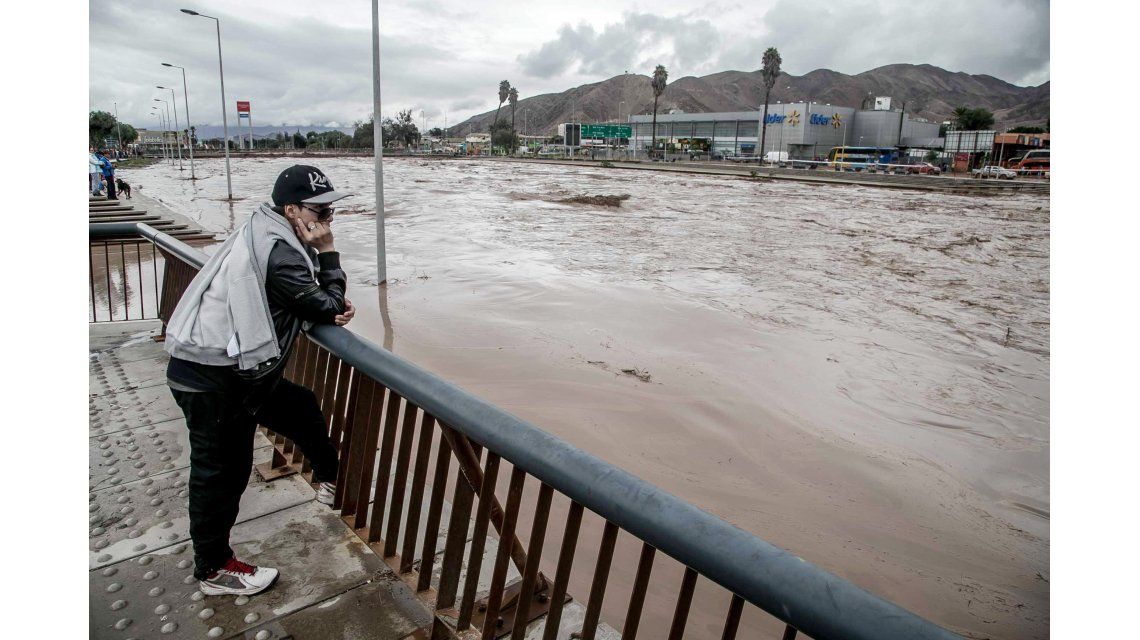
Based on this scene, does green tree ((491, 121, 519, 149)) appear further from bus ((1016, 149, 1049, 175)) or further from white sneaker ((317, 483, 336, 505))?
white sneaker ((317, 483, 336, 505))

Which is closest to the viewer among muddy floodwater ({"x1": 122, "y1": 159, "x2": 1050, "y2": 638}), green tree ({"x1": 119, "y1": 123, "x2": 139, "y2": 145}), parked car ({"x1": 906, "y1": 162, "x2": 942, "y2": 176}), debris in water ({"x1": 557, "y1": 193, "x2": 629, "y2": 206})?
muddy floodwater ({"x1": 122, "y1": 159, "x2": 1050, "y2": 638})

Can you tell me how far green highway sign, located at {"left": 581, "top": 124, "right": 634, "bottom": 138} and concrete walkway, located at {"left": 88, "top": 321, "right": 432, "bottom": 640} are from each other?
125m

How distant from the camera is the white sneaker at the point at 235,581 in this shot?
2807 millimetres

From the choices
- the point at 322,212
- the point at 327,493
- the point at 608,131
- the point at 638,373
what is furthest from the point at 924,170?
the point at 322,212

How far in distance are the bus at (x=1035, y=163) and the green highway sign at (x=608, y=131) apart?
72037 mm

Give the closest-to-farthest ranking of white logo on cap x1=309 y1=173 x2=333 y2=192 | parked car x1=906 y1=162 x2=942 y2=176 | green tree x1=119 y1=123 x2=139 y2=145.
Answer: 1. white logo on cap x1=309 y1=173 x2=333 y2=192
2. parked car x1=906 y1=162 x2=942 y2=176
3. green tree x1=119 y1=123 x2=139 y2=145

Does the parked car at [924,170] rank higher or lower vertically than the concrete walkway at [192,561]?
higher

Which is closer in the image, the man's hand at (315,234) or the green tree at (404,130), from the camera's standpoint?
the man's hand at (315,234)

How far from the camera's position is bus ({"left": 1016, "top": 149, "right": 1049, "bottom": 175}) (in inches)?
2311

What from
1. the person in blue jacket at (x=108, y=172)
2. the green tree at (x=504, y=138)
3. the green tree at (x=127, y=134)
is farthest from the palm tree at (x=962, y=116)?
the green tree at (x=127, y=134)

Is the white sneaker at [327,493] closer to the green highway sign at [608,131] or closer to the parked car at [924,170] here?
the parked car at [924,170]

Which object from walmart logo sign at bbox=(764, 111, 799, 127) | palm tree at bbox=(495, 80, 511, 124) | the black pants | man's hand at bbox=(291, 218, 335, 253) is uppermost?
palm tree at bbox=(495, 80, 511, 124)

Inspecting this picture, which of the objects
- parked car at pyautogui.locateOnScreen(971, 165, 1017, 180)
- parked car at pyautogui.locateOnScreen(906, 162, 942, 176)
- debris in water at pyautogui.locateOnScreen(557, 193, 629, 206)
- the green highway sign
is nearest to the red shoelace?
debris in water at pyautogui.locateOnScreen(557, 193, 629, 206)

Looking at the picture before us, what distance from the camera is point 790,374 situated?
8.75 meters
